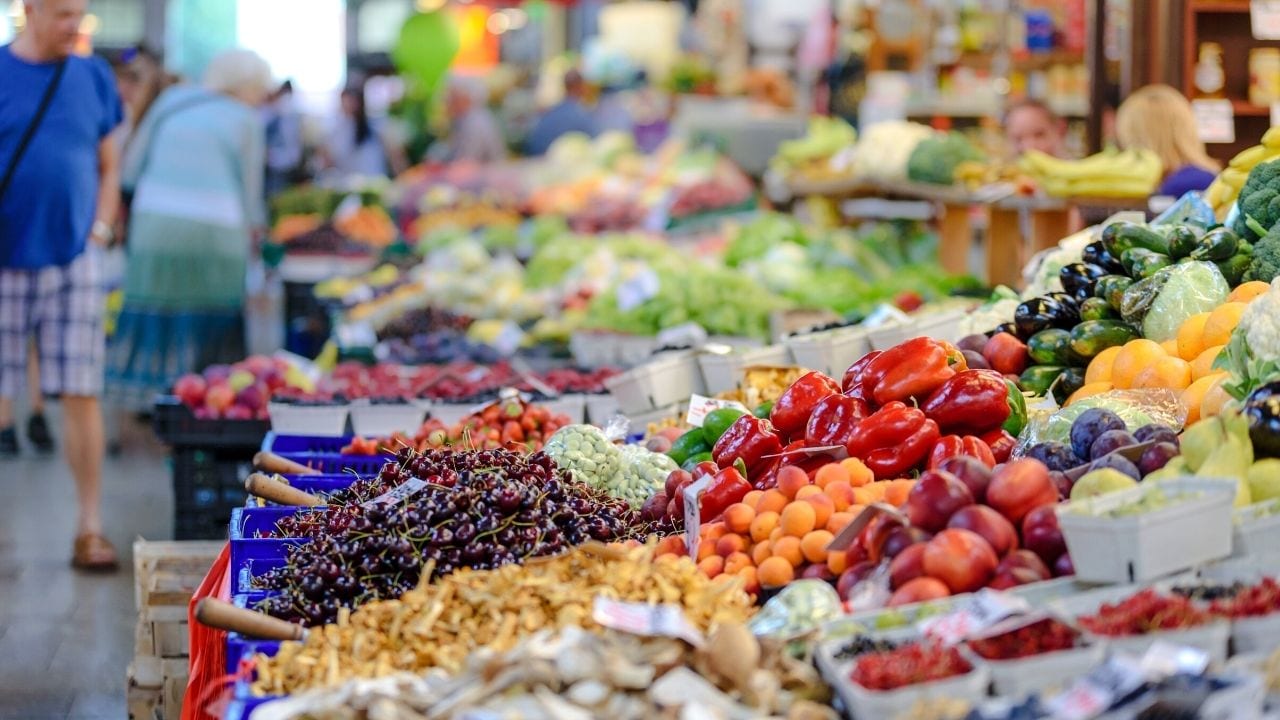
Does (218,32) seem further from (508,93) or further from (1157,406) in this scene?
(1157,406)

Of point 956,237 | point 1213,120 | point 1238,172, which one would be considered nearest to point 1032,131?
point 1213,120

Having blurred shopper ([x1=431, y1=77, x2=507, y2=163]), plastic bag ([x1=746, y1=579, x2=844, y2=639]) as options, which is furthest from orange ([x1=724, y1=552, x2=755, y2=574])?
blurred shopper ([x1=431, y1=77, x2=507, y2=163])

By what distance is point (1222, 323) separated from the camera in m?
3.71

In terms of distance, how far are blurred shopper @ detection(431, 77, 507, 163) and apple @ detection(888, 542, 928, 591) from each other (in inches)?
502

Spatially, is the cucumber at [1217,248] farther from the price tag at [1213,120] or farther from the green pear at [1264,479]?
the price tag at [1213,120]

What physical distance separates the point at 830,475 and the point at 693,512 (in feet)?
0.98

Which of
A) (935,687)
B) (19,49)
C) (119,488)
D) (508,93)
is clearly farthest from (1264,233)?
(508,93)

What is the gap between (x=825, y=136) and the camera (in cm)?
1079

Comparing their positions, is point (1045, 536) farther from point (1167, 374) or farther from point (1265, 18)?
point (1265, 18)

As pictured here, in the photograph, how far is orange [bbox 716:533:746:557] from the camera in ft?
10.2

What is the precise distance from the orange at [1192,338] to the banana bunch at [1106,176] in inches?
106

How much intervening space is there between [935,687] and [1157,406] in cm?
152

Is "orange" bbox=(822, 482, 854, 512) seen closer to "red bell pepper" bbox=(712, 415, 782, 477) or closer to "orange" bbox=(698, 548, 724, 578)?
"orange" bbox=(698, 548, 724, 578)

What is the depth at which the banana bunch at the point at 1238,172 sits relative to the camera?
484 centimetres
